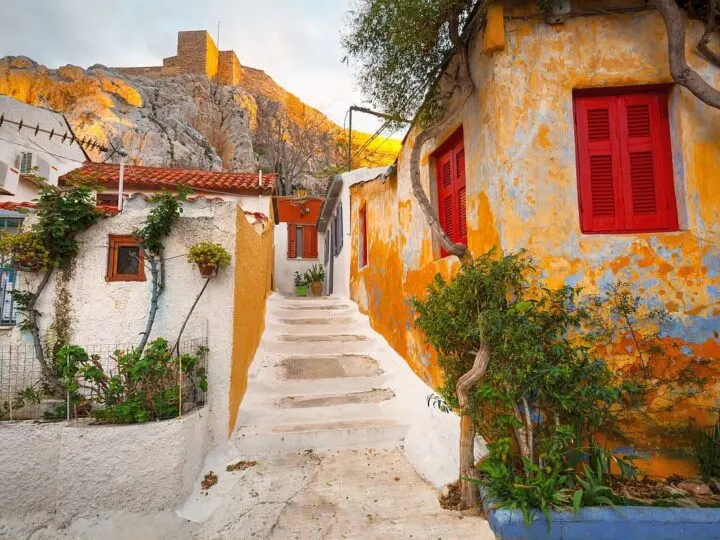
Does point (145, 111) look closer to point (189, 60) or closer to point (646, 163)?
point (189, 60)

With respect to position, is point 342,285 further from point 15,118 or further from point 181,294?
point 15,118

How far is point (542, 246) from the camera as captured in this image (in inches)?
139

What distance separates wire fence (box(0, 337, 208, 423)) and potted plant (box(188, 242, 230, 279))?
79 cm

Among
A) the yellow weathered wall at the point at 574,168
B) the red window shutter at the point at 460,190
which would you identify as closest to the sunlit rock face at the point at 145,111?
the red window shutter at the point at 460,190

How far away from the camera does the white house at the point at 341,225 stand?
10953 mm

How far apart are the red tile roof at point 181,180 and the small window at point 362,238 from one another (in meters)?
3.21

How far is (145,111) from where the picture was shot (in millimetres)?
22781

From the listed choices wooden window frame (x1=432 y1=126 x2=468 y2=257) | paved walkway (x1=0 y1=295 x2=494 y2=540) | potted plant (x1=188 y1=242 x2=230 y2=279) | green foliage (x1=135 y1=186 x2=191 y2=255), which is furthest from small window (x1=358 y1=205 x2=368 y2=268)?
green foliage (x1=135 y1=186 x2=191 y2=255)

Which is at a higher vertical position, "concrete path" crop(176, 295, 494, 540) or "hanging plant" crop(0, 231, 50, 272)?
"hanging plant" crop(0, 231, 50, 272)

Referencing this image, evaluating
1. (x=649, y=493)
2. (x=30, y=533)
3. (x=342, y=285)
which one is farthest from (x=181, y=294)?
(x=342, y=285)

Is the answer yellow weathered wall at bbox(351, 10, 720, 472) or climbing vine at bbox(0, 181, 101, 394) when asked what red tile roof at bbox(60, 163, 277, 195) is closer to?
climbing vine at bbox(0, 181, 101, 394)

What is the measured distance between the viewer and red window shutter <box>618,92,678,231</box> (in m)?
3.58

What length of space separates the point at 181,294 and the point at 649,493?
192 inches

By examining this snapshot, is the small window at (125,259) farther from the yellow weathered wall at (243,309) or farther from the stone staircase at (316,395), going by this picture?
the stone staircase at (316,395)
